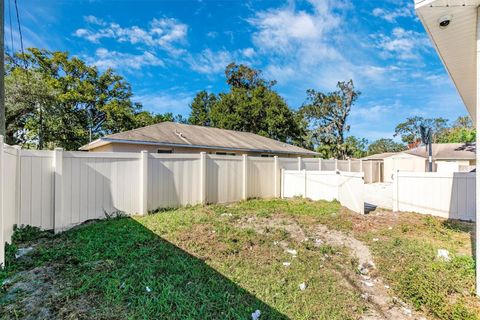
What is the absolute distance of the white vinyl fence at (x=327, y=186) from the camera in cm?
698

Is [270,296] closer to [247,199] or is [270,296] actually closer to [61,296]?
[61,296]

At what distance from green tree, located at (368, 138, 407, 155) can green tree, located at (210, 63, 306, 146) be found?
35.2 metres

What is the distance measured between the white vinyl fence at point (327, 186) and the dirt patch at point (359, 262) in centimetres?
210

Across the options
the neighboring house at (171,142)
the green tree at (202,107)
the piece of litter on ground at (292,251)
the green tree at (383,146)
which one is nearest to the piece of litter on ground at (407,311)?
the piece of litter on ground at (292,251)

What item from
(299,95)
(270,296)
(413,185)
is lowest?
(270,296)

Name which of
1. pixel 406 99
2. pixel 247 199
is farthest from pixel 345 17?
pixel 406 99

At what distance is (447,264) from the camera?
3441mm

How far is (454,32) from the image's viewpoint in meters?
3.29

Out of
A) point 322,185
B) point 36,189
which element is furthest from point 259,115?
point 36,189

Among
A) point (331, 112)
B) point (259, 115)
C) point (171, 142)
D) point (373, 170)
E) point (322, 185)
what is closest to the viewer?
point (322, 185)

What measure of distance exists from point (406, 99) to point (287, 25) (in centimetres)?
2274

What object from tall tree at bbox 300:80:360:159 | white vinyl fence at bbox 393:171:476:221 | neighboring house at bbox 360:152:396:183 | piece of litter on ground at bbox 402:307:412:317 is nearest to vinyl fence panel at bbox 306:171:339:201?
white vinyl fence at bbox 393:171:476:221

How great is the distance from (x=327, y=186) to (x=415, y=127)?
50738 mm

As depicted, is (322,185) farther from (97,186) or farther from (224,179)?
(97,186)
